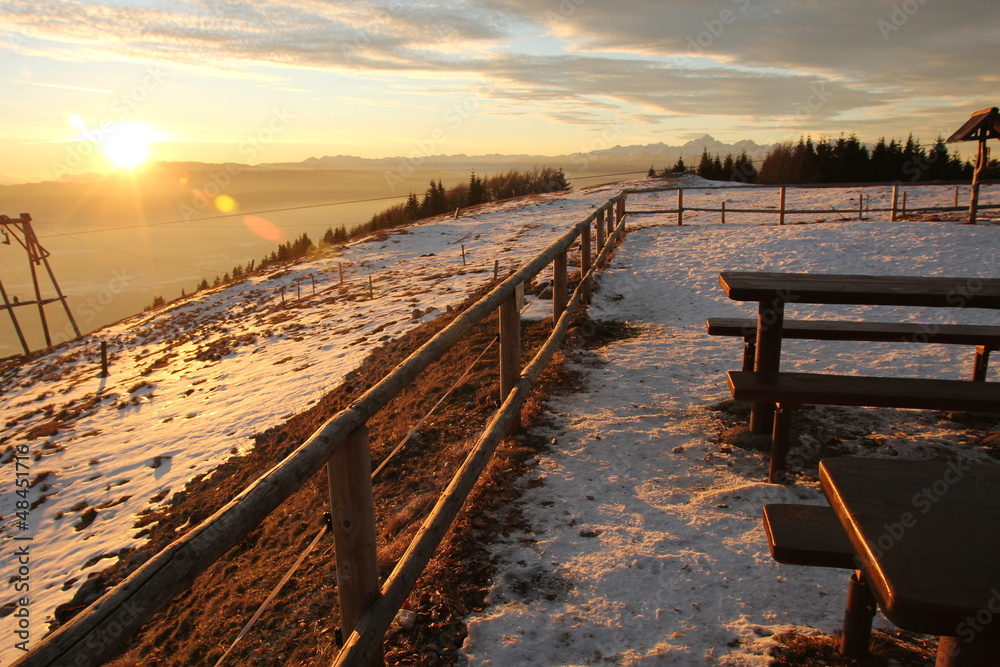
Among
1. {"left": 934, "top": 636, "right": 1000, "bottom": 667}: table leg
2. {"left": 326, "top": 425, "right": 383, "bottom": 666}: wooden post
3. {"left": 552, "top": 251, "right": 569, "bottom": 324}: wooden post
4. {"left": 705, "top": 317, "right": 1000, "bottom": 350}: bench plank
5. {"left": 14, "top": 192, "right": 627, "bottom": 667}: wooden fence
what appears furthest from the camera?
{"left": 552, "top": 251, "right": 569, "bottom": 324}: wooden post

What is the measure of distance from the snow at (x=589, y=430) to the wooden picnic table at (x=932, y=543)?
1.00m

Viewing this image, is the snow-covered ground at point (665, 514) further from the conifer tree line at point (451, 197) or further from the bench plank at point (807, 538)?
the conifer tree line at point (451, 197)

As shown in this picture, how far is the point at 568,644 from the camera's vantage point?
2590 mm

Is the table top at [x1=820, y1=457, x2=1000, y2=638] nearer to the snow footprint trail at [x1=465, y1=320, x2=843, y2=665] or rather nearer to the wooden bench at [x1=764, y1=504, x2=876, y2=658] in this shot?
the wooden bench at [x1=764, y1=504, x2=876, y2=658]

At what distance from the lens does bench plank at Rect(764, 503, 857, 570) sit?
2197 mm

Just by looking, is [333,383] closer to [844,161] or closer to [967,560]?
[967,560]

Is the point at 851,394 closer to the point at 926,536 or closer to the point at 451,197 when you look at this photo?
the point at 926,536

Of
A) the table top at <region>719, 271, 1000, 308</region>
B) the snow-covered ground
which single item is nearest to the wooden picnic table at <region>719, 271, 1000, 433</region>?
the table top at <region>719, 271, 1000, 308</region>

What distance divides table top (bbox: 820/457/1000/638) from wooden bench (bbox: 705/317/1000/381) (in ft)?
7.79

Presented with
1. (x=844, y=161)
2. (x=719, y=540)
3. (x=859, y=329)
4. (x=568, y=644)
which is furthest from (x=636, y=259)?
(x=844, y=161)

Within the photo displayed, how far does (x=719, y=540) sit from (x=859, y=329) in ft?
7.80

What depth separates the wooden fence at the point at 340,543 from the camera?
1.23 m

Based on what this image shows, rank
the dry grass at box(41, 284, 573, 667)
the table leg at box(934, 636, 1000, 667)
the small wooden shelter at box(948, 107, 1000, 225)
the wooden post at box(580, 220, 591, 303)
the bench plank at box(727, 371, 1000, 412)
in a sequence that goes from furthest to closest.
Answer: the small wooden shelter at box(948, 107, 1000, 225)
the wooden post at box(580, 220, 591, 303)
the bench plank at box(727, 371, 1000, 412)
the dry grass at box(41, 284, 573, 667)
the table leg at box(934, 636, 1000, 667)

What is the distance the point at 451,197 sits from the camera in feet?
195
